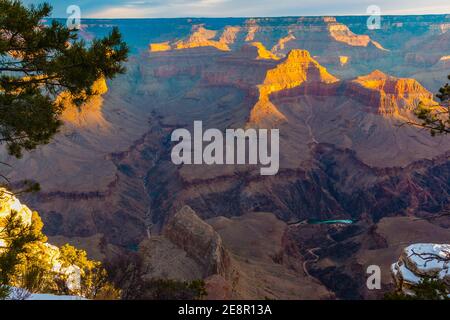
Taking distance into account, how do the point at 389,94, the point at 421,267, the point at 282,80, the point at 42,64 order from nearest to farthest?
the point at 42,64
the point at 421,267
the point at 389,94
the point at 282,80

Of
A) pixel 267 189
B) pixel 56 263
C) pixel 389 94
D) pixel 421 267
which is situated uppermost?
pixel 389 94

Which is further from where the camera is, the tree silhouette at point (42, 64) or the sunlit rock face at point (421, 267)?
the sunlit rock face at point (421, 267)

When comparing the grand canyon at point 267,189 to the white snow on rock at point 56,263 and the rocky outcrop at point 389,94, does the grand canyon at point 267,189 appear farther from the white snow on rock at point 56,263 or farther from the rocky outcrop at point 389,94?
the white snow on rock at point 56,263

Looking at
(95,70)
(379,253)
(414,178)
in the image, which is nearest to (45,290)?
(95,70)

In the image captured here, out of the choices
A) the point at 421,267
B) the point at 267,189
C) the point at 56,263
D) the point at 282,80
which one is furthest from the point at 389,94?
the point at 56,263

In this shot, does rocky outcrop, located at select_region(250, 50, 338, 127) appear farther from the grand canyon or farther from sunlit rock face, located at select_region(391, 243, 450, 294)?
sunlit rock face, located at select_region(391, 243, 450, 294)

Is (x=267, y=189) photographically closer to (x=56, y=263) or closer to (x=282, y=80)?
(x=282, y=80)

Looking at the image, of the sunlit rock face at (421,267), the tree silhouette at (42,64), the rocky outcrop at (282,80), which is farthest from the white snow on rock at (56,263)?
the rocky outcrop at (282,80)
